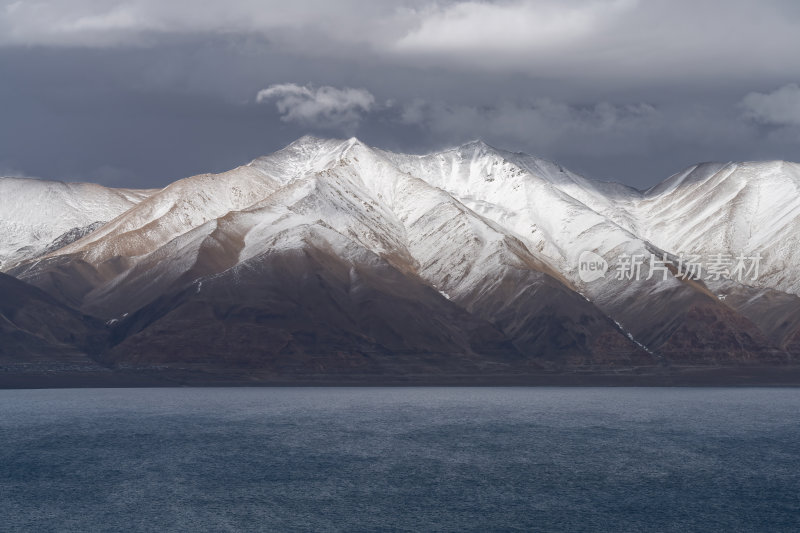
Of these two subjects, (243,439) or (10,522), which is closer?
(10,522)

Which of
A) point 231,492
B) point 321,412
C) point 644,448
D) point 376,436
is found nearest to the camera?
point 231,492

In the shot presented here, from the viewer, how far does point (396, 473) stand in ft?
391

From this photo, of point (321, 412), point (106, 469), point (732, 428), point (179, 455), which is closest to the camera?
point (106, 469)

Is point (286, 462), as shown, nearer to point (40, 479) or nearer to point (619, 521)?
point (40, 479)

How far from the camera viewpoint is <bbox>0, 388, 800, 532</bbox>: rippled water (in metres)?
96.0

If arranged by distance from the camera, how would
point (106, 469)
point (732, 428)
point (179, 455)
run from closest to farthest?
point (106, 469) < point (179, 455) < point (732, 428)

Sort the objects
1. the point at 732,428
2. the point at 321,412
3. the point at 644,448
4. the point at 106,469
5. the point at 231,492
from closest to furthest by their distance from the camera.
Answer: the point at 231,492 → the point at 106,469 → the point at 644,448 → the point at 732,428 → the point at 321,412

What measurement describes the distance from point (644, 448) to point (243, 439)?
5507cm

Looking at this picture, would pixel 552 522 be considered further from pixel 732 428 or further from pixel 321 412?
pixel 321 412

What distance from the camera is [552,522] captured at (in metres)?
94.8

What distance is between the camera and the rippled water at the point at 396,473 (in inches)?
3780

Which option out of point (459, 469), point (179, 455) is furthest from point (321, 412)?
point (459, 469)

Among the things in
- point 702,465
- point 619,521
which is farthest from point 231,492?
point 702,465

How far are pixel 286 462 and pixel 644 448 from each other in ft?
159
